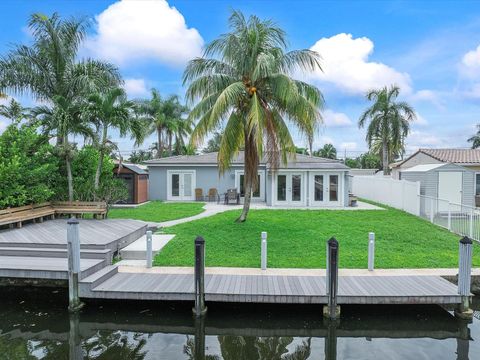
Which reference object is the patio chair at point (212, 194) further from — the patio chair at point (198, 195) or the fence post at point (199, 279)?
the fence post at point (199, 279)

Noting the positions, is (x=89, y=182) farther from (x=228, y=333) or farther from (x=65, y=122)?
(x=228, y=333)

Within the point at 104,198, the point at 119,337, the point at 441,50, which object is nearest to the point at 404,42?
the point at 441,50

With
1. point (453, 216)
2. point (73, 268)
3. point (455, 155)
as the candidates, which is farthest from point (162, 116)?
point (73, 268)

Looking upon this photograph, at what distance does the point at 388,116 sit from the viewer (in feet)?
87.2

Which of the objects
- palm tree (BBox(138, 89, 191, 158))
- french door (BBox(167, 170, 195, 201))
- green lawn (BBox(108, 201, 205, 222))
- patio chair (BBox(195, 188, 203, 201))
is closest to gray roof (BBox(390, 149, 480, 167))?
Answer: patio chair (BBox(195, 188, 203, 201))

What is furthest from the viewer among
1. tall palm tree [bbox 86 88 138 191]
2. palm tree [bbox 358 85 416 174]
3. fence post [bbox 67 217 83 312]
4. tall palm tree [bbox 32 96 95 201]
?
palm tree [bbox 358 85 416 174]

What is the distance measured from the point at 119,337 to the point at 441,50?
52.0 ft

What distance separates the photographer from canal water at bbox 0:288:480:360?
16.8 ft

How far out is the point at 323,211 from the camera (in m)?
16.6

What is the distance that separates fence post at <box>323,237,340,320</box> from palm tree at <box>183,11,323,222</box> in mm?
5708

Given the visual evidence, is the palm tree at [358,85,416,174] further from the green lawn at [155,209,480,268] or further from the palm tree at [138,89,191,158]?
the palm tree at [138,89,191,158]

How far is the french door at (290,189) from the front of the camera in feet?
62.9

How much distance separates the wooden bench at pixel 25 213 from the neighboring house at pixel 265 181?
9.39 meters

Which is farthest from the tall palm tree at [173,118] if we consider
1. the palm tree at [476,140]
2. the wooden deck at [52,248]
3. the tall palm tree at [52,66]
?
the palm tree at [476,140]
